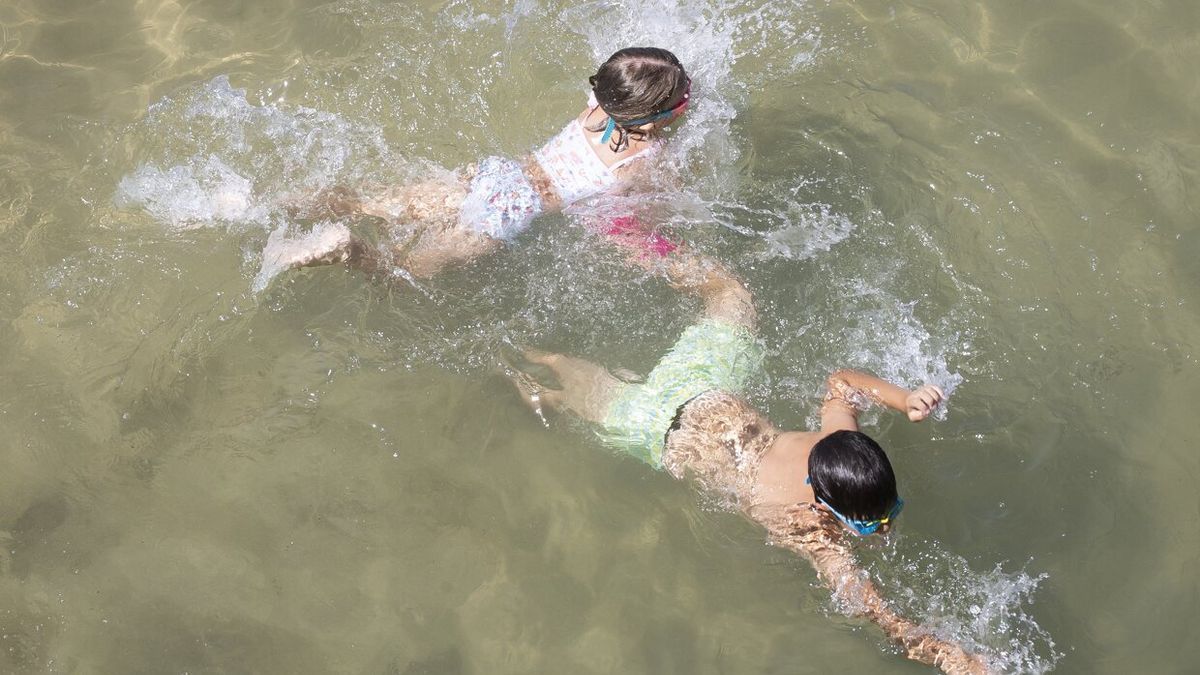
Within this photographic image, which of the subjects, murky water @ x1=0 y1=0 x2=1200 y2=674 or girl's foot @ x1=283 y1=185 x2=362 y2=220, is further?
girl's foot @ x1=283 y1=185 x2=362 y2=220

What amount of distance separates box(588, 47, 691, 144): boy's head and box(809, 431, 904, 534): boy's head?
6.05ft

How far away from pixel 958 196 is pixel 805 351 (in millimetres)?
1485

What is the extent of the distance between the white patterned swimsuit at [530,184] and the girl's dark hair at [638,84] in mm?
318

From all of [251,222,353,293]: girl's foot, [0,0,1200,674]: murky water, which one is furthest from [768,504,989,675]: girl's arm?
[251,222,353,293]: girl's foot

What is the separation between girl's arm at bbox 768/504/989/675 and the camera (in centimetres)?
372

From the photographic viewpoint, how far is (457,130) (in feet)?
18.1

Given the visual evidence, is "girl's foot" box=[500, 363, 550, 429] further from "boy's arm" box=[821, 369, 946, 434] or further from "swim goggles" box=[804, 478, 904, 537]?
"swim goggles" box=[804, 478, 904, 537]

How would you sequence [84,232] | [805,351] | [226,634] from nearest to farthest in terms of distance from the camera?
[226,634], [805,351], [84,232]

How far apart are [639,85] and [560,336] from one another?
1339 mm

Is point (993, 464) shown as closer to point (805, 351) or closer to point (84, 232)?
point (805, 351)

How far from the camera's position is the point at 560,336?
473 cm

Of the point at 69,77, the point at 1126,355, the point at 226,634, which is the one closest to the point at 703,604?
the point at 226,634

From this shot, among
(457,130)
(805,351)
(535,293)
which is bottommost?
(805,351)

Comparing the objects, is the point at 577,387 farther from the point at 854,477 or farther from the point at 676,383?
the point at 854,477
